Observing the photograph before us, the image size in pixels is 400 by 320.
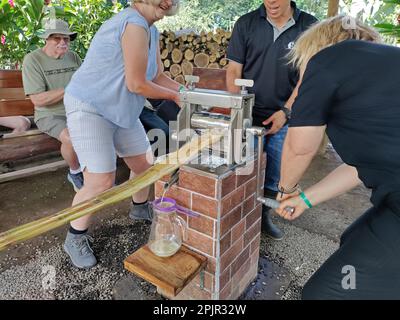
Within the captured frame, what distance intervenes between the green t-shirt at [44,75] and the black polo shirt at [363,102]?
2331 millimetres

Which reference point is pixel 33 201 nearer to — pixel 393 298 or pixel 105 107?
pixel 105 107

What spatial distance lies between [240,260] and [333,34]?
3.54ft

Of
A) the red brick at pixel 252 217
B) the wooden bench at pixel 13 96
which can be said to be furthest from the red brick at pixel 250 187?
the wooden bench at pixel 13 96

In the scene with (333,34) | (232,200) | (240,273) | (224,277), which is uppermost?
(333,34)

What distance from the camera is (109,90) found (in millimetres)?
1616

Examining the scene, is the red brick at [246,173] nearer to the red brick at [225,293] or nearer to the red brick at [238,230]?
the red brick at [238,230]

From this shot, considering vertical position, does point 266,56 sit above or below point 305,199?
above

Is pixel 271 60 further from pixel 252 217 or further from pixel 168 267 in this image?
pixel 168 267

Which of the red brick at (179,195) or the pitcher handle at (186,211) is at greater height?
the red brick at (179,195)

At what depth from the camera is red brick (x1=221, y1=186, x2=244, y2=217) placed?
1.35 metres

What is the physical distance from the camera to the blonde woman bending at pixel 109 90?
4.92 ft

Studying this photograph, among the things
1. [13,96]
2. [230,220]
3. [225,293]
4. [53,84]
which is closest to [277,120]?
[230,220]

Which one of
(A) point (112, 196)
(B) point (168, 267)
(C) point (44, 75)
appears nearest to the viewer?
(A) point (112, 196)
